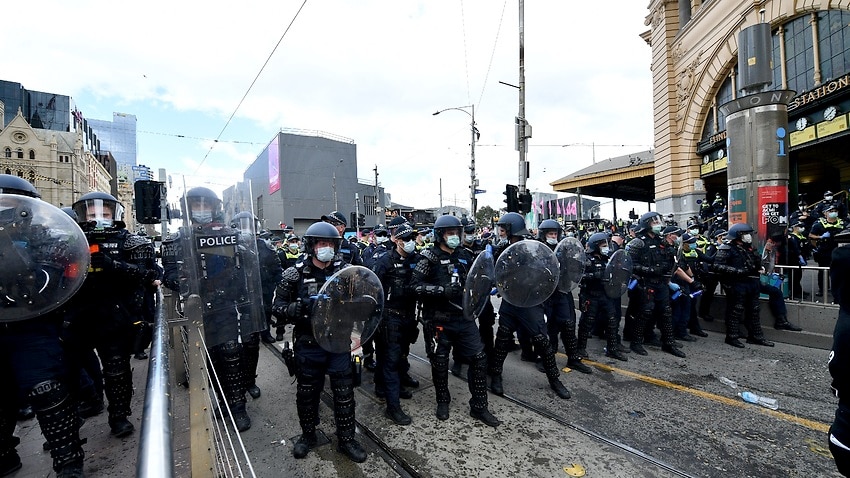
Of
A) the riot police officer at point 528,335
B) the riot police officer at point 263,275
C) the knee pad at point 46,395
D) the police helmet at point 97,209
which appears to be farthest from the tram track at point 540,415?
the police helmet at point 97,209

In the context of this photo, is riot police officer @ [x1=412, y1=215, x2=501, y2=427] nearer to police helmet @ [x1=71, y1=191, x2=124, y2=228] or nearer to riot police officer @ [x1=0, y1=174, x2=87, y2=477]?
riot police officer @ [x1=0, y1=174, x2=87, y2=477]

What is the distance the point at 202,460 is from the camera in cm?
217

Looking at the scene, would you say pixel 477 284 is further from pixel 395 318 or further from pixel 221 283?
pixel 221 283

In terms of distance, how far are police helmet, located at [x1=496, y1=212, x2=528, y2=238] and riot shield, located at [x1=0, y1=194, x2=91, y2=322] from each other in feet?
14.6

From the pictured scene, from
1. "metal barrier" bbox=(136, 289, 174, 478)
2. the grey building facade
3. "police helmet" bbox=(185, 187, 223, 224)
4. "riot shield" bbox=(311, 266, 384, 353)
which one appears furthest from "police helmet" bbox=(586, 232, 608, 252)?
the grey building facade

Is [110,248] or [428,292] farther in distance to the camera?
[428,292]

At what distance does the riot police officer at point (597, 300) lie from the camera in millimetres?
5594

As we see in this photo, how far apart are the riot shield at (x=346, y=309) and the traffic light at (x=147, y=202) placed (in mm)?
6362

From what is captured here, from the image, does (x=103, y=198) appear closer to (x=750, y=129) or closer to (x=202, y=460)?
(x=202, y=460)

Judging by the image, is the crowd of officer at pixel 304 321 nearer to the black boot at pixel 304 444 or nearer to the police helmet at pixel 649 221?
the black boot at pixel 304 444

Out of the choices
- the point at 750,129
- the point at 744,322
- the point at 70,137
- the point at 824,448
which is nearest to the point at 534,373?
the point at 824,448

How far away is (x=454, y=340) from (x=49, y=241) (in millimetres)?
3291

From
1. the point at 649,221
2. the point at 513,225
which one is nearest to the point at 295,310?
the point at 513,225

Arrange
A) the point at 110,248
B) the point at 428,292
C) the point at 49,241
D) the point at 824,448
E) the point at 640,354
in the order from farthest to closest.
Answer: the point at 640,354, the point at 428,292, the point at 110,248, the point at 824,448, the point at 49,241
